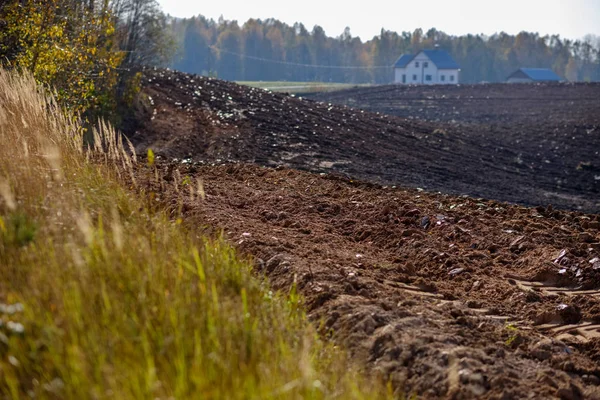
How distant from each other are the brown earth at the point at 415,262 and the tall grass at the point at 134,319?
521mm

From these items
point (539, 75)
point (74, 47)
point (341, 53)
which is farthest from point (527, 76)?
point (74, 47)

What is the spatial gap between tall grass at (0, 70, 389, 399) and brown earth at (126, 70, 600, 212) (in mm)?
8969

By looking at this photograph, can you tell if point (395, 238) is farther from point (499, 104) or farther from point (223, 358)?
point (499, 104)

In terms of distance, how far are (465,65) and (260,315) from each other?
11067 cm

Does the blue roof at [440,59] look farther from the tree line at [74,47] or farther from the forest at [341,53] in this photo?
the tree line at [74,47]

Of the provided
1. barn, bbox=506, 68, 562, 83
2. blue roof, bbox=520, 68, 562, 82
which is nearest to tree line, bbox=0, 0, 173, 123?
barn, bbox=506, 68, 562, 83

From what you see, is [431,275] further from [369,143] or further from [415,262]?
[369,143]

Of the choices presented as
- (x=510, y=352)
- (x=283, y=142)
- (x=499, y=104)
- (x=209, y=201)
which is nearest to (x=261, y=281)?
(x=510, y=352)

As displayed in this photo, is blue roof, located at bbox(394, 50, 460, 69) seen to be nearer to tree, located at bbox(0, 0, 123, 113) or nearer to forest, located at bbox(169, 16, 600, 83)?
forest, located at bbox(169, 16, 600, 83)

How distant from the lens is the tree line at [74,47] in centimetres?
1208

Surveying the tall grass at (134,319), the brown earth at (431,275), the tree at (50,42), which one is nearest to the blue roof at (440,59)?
the tree at (50,42)

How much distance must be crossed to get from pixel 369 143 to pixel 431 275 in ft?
41.2

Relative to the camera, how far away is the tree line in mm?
12078

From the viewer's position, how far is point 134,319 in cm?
380
